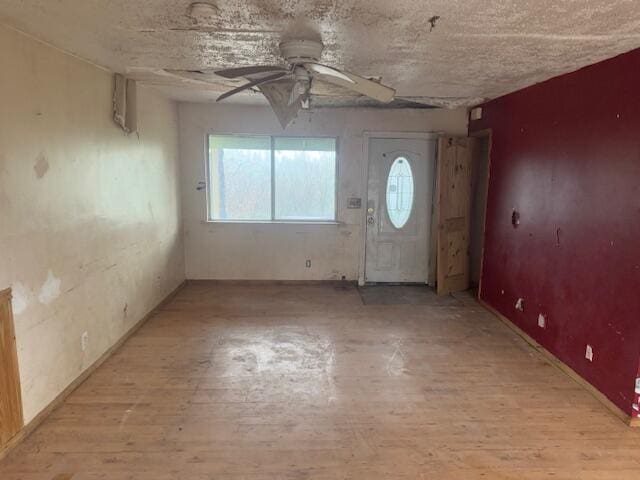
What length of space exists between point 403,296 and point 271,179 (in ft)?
7.27

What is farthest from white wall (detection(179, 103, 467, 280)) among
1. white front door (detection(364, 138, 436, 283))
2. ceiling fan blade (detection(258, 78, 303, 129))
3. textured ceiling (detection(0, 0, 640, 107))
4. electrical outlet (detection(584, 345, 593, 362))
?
electrical outlet (detection(584, 345, 593, 362))

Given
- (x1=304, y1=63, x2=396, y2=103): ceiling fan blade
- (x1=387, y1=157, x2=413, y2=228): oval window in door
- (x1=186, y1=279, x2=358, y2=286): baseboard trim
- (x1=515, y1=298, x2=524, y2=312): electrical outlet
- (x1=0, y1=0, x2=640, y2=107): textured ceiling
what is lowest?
(x1=186, y1=279, x2=358, y2=286): baseboard trim

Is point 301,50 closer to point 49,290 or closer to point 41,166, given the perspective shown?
point 41,166

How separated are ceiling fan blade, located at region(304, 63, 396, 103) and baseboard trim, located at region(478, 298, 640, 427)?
94.5 inches

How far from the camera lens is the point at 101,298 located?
3.15m

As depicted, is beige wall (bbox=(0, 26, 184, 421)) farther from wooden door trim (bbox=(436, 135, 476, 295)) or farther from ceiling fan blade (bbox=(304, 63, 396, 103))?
wooden door trim (bbox=(436, 135, 476, 295))

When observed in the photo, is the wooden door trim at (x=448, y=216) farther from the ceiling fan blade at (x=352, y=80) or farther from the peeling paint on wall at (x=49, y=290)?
the peeling paint on wall at (x=49, y=290)

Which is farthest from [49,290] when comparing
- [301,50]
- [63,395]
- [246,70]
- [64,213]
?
[301,50]

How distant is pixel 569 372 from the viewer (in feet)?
9.91

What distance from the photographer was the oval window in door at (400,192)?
5.21 m

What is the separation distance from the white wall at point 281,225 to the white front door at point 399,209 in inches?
6.8

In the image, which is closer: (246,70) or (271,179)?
(246,70)

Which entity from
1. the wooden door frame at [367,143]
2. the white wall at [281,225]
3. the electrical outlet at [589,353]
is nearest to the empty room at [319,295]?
the electrical outlet at [589,353]

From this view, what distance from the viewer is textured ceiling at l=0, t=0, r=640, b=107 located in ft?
6.09
